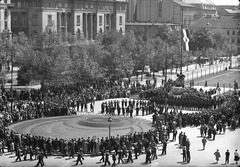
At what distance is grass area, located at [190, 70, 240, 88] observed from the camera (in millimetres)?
Answer: 78581

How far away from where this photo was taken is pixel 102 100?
6025cm

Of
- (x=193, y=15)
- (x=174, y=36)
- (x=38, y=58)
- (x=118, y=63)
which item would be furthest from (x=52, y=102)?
(x=193, y=15)

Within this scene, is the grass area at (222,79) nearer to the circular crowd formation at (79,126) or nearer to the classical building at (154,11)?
the circular crowd formation at (79,126)

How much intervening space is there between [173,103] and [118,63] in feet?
65.0

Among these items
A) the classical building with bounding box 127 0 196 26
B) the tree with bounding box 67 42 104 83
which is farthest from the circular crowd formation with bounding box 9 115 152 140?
the classical building with bounding box 127 0 196 26

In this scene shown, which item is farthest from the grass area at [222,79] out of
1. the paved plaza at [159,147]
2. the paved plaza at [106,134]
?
the paved plaza at [159,147]

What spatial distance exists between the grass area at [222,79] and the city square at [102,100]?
0.60 ft

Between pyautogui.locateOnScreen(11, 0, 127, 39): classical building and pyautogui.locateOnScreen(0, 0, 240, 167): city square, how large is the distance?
22 centimetres

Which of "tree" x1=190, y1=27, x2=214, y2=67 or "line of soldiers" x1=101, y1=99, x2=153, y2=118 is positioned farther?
"tree" x1=190, y1=27, x2=214, y2=67

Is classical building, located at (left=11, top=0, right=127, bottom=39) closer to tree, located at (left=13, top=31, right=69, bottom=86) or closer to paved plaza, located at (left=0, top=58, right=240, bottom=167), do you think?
tree, located at (left=13, top=31, right=69, bottom=86)

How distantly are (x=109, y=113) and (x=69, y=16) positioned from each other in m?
63.8

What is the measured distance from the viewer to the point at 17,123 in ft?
148

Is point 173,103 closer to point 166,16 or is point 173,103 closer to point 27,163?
point 27,163

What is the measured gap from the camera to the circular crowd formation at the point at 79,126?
41.6 metres
